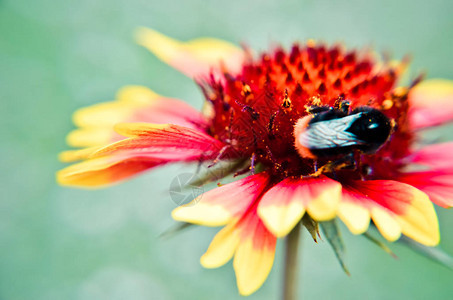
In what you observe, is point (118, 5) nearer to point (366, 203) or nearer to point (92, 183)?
point (92, 183)

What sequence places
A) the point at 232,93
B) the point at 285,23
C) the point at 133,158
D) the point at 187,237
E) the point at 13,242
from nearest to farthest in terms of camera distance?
the point at 133,158 → the point at 232,93 → the point at 13,242 → the point at 187,237 → the point at 285,23

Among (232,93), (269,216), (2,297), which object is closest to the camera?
(269,216)

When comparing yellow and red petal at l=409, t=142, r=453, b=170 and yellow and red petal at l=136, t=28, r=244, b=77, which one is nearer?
yellow and red petal at l=409, t=142, r=453, b=170

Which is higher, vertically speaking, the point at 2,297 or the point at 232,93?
the point at 232,93

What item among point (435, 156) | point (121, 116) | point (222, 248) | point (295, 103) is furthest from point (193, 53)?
point (222, 248)

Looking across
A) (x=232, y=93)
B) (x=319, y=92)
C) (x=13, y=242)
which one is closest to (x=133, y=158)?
(x=232, y=93)

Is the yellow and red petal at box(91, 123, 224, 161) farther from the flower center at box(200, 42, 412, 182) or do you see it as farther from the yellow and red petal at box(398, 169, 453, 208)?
the yellow and red petal at box(398, 169, 453, 208)

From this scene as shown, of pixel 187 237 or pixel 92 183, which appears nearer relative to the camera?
pixel 92 183

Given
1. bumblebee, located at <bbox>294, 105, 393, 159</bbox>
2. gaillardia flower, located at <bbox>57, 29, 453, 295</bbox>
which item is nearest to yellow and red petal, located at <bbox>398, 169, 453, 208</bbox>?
gaillardia flower, located at <bbox>57, 29, 453, 295</bbox>
